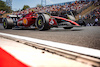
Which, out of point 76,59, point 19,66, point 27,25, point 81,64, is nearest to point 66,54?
point 76,59

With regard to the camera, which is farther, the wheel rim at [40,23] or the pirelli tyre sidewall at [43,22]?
the wheel rim at [40,23]

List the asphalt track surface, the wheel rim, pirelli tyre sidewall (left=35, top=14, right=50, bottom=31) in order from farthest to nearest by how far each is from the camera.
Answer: the wheel rim
pirelli tyre sidewall (left=35, top=14, right=50, bottom=31)
the asphalt track surface

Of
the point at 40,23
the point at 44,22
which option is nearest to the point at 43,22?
the point at 44,22

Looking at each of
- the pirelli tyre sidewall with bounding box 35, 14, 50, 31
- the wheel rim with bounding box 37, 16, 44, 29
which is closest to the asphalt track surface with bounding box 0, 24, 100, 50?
the pirelli tyre sidewall with bounding box 35, 14, 50, 31

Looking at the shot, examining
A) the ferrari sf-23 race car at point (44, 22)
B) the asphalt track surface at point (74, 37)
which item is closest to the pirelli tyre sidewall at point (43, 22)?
the ferrari sf-23 race car at point (44, 22)

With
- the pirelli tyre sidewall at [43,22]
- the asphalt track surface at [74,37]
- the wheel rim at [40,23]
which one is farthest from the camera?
the wheel rim at [40,23]

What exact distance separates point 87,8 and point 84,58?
1934 centimetres

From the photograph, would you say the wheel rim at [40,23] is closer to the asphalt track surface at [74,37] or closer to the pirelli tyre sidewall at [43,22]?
the pirelli tyre sidewall at [43,22]

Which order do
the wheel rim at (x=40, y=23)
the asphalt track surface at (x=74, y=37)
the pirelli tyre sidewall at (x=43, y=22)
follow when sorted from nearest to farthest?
the asphalt track surface at (x=74, y=37)
the pirelli tyre sidewall at (x=43, y=22)
the wheel rim at (x=40, y=23)

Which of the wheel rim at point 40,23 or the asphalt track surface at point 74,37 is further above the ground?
the wheel rim at point 40,23

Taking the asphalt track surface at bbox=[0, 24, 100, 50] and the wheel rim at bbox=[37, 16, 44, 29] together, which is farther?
the wheel rim at bbox=[37, 16, 44, 29]

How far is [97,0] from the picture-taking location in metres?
17.2

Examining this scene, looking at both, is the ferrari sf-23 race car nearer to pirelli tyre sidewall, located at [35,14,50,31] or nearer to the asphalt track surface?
pirelli tyre sidewall, located at [35,14,50,31]

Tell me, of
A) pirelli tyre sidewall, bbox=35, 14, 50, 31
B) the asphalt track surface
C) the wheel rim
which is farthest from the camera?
the wheel rim
